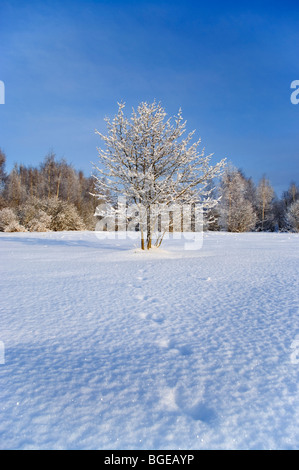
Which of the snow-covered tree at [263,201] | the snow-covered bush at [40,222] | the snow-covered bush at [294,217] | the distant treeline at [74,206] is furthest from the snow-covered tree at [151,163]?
the snow-covered tree at [263,201]

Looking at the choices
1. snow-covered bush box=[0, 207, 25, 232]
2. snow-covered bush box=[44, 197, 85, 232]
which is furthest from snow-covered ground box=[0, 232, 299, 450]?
snow-covered bush box=[44, 197, 85, 232]

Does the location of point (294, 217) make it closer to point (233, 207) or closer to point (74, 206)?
point (233, 207)

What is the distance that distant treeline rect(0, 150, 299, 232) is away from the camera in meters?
23.0

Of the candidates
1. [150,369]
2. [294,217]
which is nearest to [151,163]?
[150,369]

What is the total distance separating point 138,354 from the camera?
202cm

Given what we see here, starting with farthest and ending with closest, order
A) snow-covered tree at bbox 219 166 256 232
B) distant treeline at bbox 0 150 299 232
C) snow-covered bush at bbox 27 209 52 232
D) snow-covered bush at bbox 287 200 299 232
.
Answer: snow-covered bush at bbox 287 200 299 232 → snow-covered tree at bbox 219 166 256 232 → distant treeline at bbox 0 150 299 232 → snow-covered bush at bbox 27 209 52 232

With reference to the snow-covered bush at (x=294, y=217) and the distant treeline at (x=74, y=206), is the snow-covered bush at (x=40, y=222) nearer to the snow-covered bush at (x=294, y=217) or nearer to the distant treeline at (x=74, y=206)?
the distant treeline at (x=74, y=206)

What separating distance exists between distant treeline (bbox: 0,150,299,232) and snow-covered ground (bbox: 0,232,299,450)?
10237 mm

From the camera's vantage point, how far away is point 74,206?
98.6 ft

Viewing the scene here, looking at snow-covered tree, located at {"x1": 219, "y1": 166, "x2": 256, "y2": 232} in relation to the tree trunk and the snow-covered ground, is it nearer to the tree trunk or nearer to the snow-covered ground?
the tree trunk

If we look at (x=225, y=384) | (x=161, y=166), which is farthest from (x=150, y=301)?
(x=161, y=166)

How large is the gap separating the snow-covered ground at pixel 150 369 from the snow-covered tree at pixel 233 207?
81.9ft

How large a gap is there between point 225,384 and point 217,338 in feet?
2.04

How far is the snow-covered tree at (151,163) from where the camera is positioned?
26.5ft
